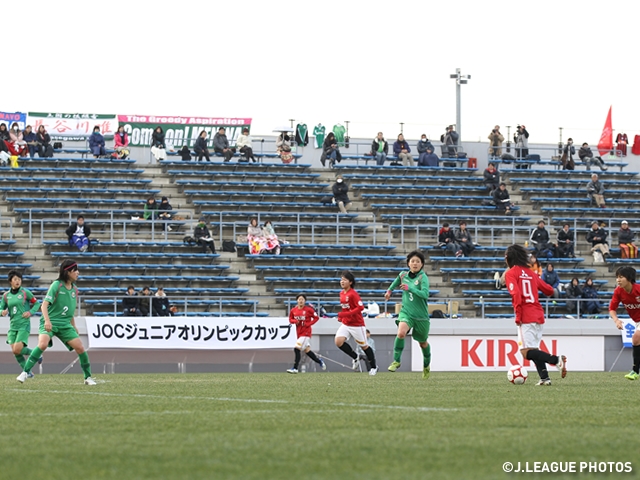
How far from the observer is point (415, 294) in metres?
17.3

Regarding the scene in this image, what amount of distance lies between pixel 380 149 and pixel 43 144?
1197 cm

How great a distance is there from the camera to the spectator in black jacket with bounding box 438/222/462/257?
110ft

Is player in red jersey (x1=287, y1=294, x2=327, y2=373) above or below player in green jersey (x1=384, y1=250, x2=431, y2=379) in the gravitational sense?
below

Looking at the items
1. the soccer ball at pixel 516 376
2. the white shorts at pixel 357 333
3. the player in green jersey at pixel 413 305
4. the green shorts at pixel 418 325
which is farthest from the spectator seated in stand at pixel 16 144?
the soccer ball at pixel 516 376

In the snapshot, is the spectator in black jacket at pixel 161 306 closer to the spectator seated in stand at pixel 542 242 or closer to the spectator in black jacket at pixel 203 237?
the spectator in black jacket at pixel 203 237

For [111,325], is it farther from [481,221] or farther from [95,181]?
[481,221]

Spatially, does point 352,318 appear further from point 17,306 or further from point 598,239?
point 598,239

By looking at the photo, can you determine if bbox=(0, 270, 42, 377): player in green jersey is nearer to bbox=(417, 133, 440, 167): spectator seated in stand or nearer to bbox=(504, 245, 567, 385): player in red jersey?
bbox=(504, 245, 567, 385): player in red jersey

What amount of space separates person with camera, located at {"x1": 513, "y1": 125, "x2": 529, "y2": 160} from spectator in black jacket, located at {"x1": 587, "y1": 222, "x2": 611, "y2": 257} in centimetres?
864

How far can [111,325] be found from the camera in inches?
1041

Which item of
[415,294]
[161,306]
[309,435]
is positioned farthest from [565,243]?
[309,435]

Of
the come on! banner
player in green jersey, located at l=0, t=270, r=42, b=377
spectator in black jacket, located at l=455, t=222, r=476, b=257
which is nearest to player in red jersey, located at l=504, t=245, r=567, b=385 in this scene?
player in green jersey, located at l=0, t=270, r=42, b=377

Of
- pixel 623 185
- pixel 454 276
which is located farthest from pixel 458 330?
pixel 623 185

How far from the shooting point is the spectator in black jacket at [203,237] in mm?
31750
